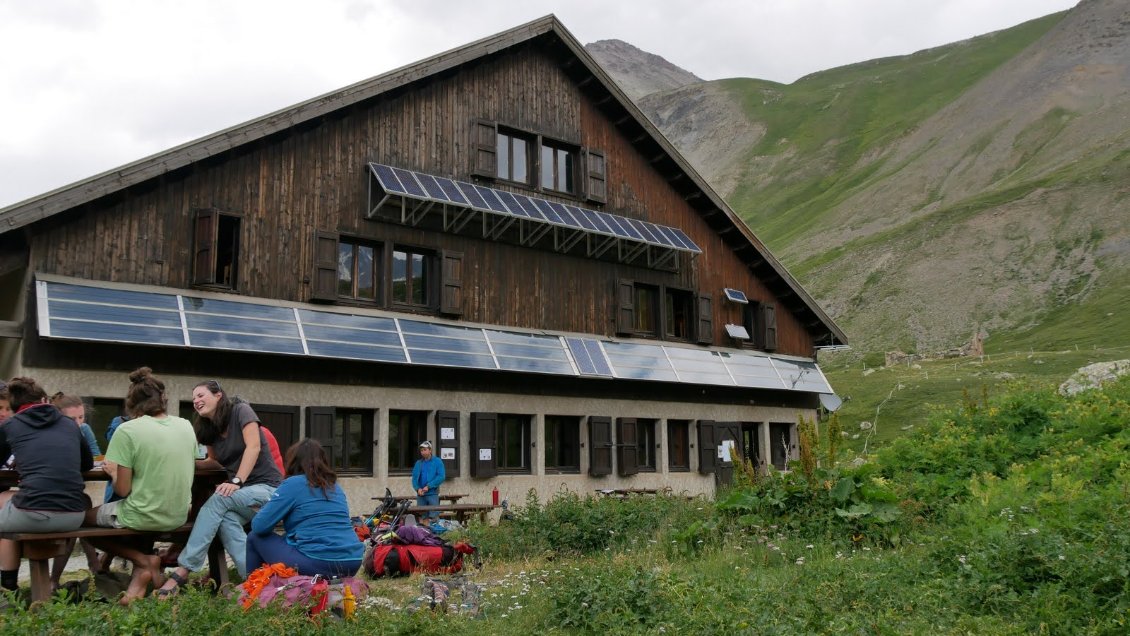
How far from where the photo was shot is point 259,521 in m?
8.48

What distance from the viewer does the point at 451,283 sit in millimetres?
21641

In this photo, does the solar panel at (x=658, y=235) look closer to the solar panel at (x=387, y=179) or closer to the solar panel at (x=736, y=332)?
the solar panel at (x=736, y=332)

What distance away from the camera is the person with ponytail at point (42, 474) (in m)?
8.00

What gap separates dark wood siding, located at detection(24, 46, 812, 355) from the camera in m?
17.5

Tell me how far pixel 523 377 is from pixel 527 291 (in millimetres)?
2051

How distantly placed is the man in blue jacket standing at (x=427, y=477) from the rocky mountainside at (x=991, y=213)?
56832 mm

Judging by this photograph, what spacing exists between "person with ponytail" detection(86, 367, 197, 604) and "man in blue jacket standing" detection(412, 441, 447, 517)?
924 cm

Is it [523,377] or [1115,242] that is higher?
[1115,242]

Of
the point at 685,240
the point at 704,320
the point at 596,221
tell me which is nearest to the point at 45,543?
the point at 596,221

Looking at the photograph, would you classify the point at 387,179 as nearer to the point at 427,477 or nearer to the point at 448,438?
the point at 448,438

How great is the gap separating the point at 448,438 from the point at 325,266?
4.41 meters

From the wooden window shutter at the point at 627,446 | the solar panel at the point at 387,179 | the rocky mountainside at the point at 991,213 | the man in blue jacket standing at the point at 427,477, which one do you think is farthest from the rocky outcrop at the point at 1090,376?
the rocky mountainside at the point at 991,213

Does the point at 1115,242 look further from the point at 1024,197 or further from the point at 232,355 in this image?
the point at 232,355

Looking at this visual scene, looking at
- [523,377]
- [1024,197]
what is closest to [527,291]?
[523,377]
